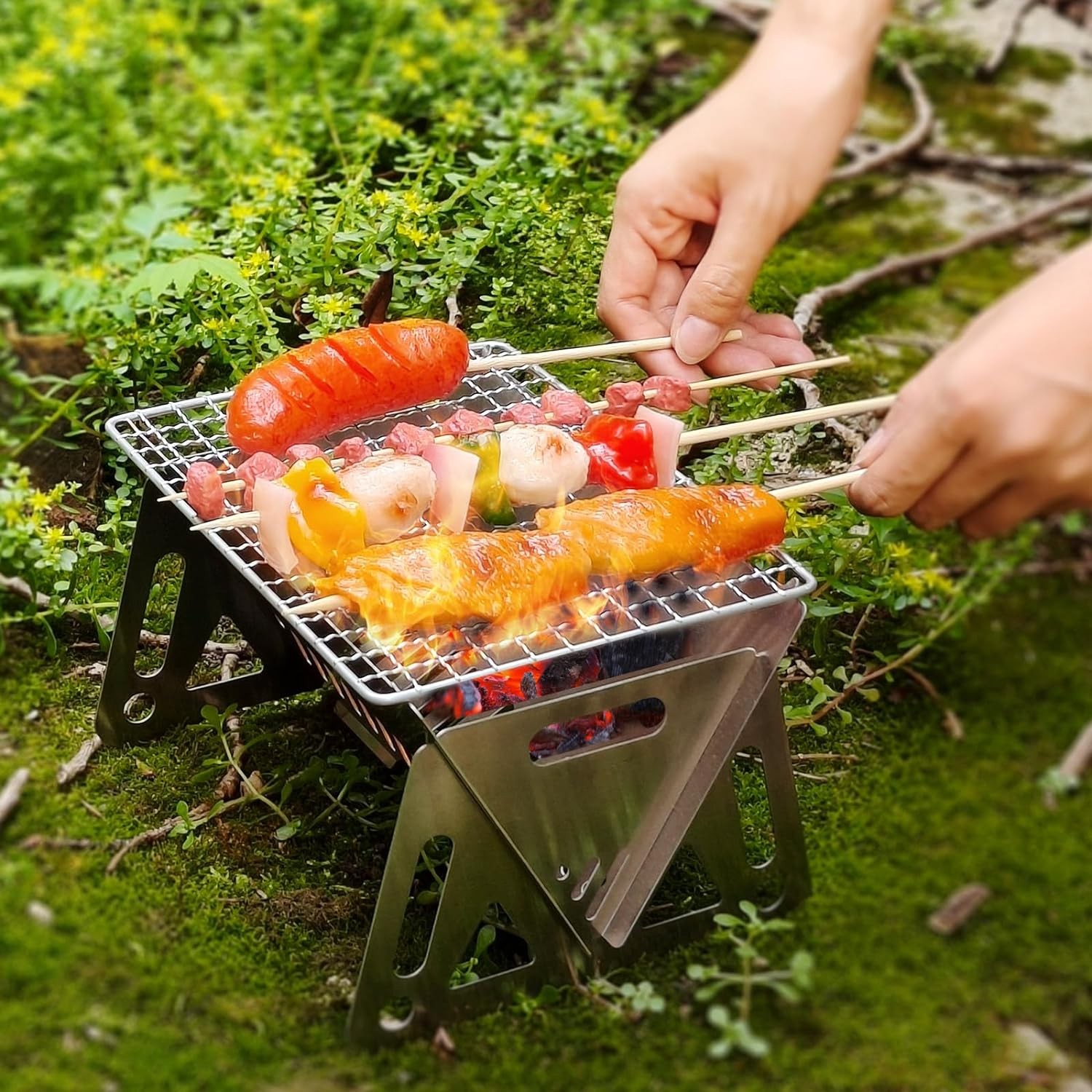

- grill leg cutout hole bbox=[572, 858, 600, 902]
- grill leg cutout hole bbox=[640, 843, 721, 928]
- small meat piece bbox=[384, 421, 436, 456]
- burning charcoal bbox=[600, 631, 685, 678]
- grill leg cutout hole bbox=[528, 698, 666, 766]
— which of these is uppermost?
small meat piece bbox=[384, 421, 436, 456]

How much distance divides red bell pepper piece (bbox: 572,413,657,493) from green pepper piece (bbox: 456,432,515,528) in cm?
21

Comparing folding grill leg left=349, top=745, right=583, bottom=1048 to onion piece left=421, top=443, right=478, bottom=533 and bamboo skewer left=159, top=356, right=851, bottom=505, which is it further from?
bamboo skewer left=159, top=356, right=851, bottom=505

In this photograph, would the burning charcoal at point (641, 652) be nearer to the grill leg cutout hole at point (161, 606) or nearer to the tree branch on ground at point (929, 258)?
the grill leg cutout hole at point (161, 606)

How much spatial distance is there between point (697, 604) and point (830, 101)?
108cm

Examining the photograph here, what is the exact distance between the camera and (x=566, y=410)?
292 cm

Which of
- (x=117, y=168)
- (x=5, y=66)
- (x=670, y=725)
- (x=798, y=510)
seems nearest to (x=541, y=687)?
(x=670, y=725)

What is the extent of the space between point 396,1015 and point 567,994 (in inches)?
12.3

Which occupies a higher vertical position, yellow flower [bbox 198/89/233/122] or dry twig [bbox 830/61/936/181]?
dry twig [bbox 830/61/936/181]

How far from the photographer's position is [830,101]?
2.81 metres

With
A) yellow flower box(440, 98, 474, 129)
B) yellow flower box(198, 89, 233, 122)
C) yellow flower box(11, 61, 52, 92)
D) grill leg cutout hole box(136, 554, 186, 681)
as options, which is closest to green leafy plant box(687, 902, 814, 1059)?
grill leg cutout hole box(136, 554, 186, 681)

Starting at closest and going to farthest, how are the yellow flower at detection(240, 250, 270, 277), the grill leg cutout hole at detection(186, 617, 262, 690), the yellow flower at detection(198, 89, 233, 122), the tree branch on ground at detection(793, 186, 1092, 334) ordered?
the grill leg cutout hole at detection(186, 617, 262, 690) → the yellow flower at detection(240, 250, 270, 277) → the tree branch on ground at detection(793, 186, 1092, 334) → the yellow flower at detection(198, 89, 233, 122)

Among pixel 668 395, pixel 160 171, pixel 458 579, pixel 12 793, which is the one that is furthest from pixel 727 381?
pixel 160 171

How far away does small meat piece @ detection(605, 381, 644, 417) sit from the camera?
292cm

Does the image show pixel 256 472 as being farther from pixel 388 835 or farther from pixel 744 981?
pixel 744 981
